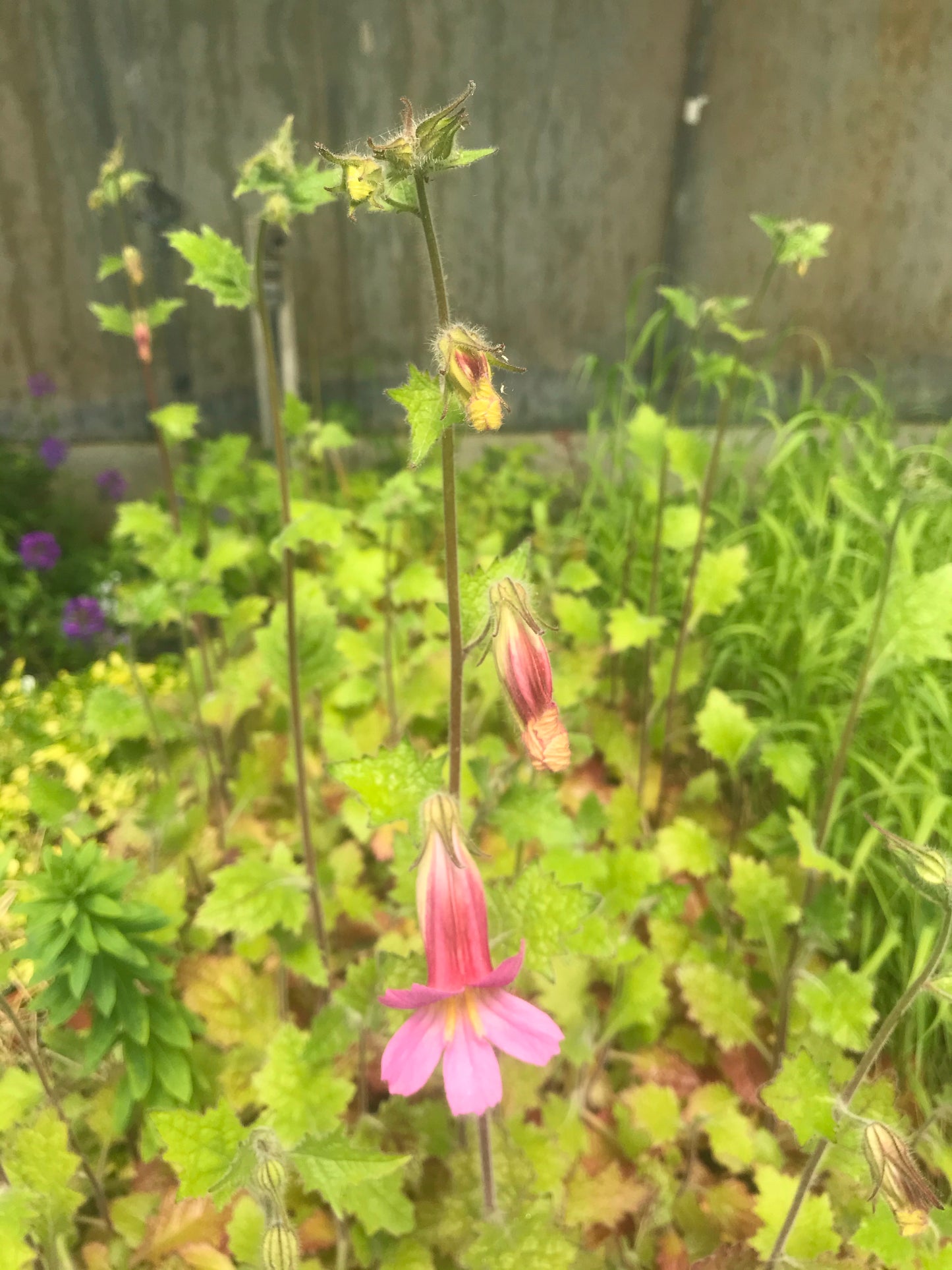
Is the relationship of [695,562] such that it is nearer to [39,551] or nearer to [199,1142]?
[199,1142]

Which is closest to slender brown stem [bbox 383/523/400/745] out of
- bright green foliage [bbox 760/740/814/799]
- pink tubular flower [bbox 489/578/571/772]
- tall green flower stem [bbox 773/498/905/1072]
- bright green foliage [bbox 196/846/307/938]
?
bright green foliage [bbox 196/846/307/938]

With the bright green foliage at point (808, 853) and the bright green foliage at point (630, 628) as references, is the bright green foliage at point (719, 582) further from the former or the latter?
the bright green foliage at point (808, 853)

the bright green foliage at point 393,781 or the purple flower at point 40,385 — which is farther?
the purple flower at point 40,385

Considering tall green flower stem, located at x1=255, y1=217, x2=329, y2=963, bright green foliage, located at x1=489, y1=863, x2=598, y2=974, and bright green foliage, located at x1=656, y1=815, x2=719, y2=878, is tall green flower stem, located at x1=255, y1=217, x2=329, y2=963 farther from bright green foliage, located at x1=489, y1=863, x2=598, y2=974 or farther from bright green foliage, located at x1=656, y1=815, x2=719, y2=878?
bright green foliage, located at x1=656, y1=815, x2=719, y2=878

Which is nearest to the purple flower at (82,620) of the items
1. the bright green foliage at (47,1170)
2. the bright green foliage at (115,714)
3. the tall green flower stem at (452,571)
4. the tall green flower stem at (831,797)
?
the bright green foliage at (115,714)

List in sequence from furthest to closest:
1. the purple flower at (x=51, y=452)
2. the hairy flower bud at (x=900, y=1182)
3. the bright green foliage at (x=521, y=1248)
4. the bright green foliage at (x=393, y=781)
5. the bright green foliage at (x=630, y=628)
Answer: the purple flower at (x=51, y=452), the bright green foliage at (x=630, y=628), the bright green foliage at (x=521, y=1248), the bright green foliage at (x=393, y=781), the hairy flower bud at (x=900, y=1182)

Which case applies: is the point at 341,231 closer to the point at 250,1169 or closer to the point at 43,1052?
the point at 43,1052
